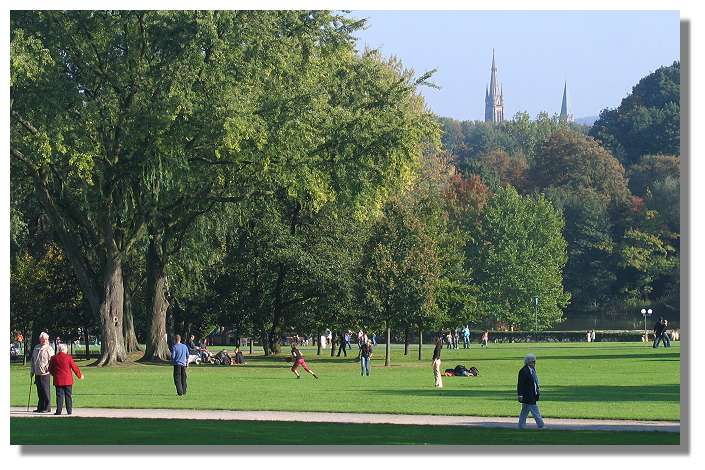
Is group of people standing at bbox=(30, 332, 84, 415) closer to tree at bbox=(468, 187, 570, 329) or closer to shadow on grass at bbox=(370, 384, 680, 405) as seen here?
shadow on grass at bbox=(370, 384, 680, 405)

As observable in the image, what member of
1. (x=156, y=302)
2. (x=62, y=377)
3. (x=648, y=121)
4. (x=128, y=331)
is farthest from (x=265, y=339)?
(x=648, y=121)

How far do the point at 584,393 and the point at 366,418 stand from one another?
1203cm

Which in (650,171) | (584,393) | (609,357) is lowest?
(609,357)

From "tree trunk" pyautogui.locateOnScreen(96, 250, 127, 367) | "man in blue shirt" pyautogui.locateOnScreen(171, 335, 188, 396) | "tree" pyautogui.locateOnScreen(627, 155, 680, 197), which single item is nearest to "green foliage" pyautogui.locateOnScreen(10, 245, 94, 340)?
"tree trunk" pyautogui.locateOnScreen(96, 250, 127, 367)

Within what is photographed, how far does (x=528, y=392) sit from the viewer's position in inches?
1114

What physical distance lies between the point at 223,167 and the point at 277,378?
478 inches

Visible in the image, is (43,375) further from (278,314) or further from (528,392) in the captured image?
(278,314)

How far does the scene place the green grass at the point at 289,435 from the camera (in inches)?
1014

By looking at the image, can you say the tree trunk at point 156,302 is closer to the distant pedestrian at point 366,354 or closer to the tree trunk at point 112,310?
the tree trunk at point 112,310

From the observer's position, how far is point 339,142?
62.1 m

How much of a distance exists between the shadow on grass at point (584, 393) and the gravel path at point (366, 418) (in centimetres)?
669

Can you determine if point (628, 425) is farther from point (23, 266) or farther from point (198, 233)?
point (23, 266)
